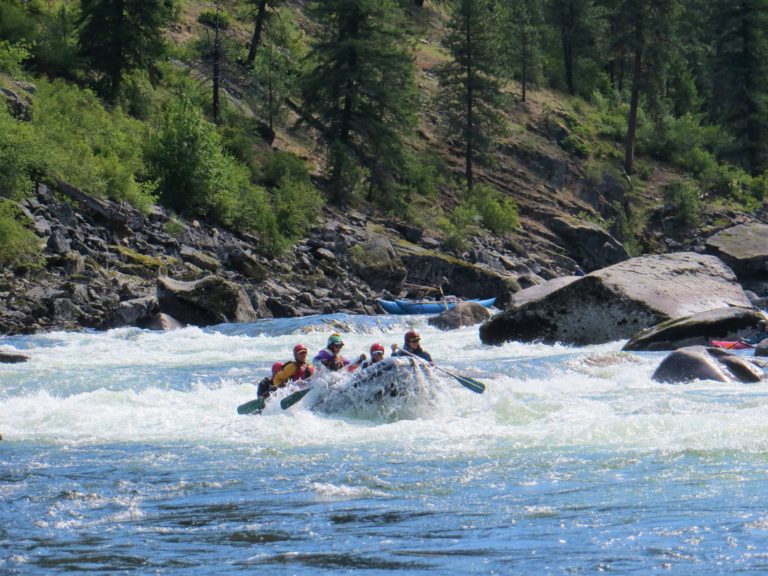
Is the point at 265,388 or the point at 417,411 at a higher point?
the point at 265,388

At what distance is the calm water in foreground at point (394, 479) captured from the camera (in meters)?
7.14

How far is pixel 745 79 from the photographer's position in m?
54.0

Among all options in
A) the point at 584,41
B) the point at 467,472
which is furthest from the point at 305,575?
the point at 584,41

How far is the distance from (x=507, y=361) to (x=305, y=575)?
518 inches

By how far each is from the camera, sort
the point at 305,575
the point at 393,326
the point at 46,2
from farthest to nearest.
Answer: the point at 46,2 → the point at 393,326 → the point at 305,575

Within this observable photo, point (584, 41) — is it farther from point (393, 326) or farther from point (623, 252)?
point (393, 326)

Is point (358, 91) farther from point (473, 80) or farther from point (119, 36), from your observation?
point (119, 36)

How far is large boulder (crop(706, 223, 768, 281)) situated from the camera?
37.7 metres

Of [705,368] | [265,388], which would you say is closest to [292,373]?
[265,388]

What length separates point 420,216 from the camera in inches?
1609

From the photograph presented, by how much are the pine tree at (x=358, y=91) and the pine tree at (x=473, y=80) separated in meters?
4.93

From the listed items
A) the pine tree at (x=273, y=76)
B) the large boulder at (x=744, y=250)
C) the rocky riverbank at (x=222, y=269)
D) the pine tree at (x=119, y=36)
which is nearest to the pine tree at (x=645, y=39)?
the large boulder at (x=744, y=250)

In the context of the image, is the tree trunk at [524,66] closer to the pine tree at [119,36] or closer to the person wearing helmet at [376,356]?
the pine tree at [119,36]

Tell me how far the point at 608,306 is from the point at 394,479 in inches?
529
